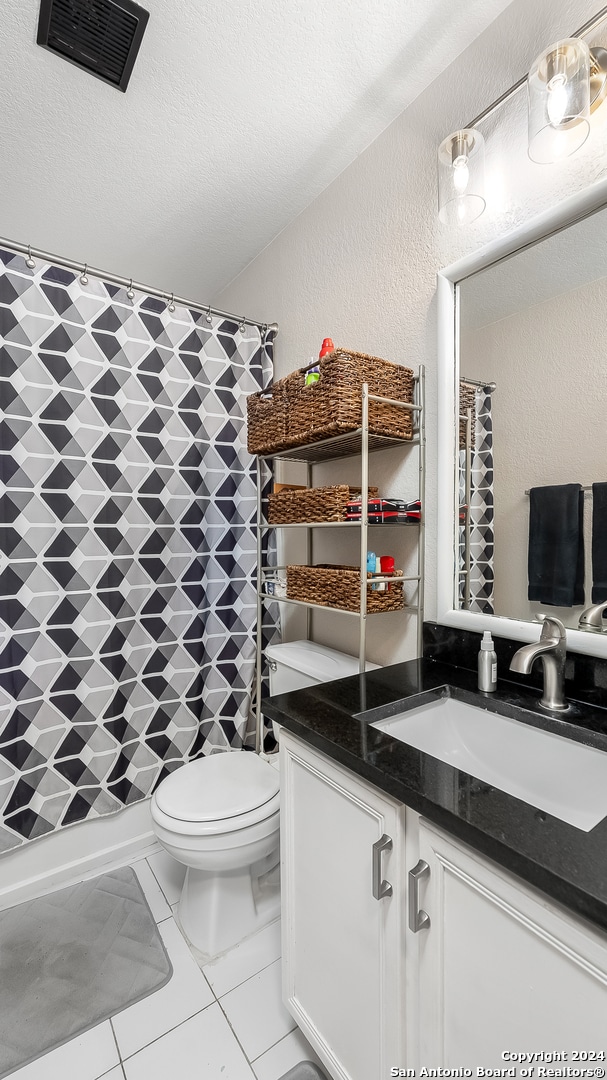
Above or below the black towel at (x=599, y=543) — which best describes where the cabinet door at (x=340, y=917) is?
below

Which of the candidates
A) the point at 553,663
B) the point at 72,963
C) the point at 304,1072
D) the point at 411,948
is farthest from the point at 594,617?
the point at 72,963

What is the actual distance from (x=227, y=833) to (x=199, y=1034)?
1.38 ft

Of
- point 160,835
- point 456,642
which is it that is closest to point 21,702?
point 160,835

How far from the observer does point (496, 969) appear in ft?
1.97

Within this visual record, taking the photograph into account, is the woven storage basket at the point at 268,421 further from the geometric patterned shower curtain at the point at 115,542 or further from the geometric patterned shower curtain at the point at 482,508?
the geometric patterned shower curtain at the point at 482,508

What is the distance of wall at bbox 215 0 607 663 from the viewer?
1074 mm

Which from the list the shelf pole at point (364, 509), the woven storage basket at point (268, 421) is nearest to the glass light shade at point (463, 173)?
the shelf pole at point (364, 509)

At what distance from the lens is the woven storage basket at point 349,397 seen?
49.3 inches

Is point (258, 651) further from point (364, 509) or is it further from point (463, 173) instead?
point (463, 173)

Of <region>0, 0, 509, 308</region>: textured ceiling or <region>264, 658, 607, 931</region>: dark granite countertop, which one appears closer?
<region>264, 658, 607, 931</region>: dark granite countertop

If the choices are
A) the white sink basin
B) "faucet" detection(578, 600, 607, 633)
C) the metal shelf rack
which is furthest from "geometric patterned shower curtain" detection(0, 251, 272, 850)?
"faucet" detection(578, 600, 607, 633)

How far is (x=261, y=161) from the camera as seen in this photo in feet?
5.09

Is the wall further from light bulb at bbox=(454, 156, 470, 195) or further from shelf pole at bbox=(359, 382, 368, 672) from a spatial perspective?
shelf pole at bbox=(359, 382, 368, 672)

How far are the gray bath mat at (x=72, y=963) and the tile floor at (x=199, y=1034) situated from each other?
0.04m
